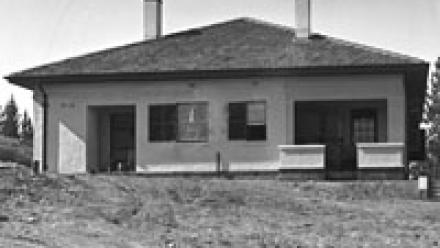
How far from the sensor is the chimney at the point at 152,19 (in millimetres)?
35156

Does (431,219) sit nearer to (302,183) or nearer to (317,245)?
(317,245)

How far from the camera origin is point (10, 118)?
308 feet

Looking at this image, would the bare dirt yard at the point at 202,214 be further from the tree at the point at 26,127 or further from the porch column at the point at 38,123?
the tree at the point at 26,127

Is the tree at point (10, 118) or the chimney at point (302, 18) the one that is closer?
the chimney at point (302, 18)

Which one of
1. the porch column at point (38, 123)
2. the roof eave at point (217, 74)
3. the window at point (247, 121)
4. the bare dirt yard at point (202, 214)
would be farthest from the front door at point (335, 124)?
the porch column at point (38, 123)

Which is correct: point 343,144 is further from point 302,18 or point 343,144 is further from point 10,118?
point 10,118

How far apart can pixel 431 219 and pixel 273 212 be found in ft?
11.6

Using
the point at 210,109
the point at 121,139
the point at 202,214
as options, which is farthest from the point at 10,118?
the point at 202,214

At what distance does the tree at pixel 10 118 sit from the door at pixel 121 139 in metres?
59.8

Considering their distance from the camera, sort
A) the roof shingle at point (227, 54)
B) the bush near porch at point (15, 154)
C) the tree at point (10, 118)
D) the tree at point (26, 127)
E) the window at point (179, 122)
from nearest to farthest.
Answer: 1. the roof shingle at point (227, 54)
2. the window at point (179, 122)
3. the bush near porch at point (15, 154)
4. the tree at point (26, 127)
5. the tree at point (10, 118)

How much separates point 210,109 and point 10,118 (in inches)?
2648

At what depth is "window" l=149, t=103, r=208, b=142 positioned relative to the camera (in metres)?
30.3

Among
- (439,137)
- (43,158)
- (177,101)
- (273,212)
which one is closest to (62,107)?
(43,158)

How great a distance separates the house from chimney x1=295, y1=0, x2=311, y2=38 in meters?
0.04
